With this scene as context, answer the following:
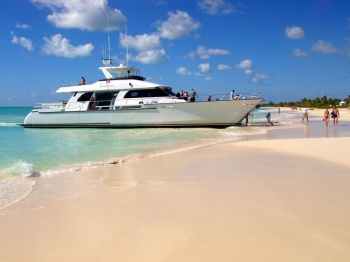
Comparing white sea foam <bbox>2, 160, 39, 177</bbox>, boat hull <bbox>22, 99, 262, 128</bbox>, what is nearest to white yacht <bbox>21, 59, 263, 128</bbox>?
boat hull <bbox>22, 99, 262, 128</bbox>

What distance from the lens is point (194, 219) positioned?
349 cm

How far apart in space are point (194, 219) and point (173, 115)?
14.1 metres

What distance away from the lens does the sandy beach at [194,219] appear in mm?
2754

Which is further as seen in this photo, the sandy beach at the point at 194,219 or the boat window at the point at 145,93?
the boat window at the point at 145,93

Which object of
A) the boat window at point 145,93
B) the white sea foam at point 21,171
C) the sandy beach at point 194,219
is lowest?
the sandy beach at point 194,219

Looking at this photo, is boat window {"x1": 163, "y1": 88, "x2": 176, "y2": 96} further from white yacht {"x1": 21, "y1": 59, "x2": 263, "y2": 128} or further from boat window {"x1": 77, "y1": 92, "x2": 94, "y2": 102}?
boat window {"x1": 77, "y1": 92, "x2": 94, "y2": 102}

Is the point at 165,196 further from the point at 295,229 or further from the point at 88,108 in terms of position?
the point at 88,108

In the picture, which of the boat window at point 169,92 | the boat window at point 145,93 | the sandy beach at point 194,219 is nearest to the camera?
the sandy beach at point 194,219

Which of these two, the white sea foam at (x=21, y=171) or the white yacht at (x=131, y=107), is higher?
the white yacht at (x=131, y=107)

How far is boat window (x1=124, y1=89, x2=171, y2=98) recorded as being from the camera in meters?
17.8

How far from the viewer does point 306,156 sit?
765 centimetres

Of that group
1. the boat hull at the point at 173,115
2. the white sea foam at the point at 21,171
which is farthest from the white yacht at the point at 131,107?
the white sea foam at the point at 21,171

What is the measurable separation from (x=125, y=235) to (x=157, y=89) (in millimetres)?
15064

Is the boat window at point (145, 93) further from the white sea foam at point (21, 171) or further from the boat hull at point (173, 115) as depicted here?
the white sea foam at point (21, 171)
